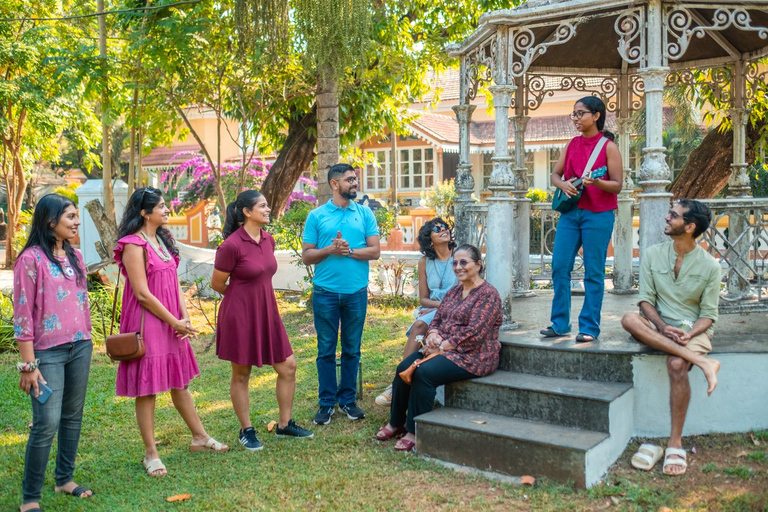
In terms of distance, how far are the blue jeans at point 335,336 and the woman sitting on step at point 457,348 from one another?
2.08 feet

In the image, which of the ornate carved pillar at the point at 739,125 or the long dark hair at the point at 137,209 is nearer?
the long dark hair at the point at 137,209

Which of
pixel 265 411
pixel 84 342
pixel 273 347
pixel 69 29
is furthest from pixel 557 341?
pixel 69 29

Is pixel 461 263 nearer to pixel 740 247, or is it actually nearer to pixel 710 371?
pixel 710 371

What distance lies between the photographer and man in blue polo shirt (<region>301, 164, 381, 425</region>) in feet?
18.7

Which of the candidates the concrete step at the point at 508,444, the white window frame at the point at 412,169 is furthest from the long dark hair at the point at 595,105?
the white window frame at the point at 412,169

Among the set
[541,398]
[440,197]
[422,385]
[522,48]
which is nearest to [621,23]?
[522,48]

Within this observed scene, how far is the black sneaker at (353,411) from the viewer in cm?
583

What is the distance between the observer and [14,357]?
881cm

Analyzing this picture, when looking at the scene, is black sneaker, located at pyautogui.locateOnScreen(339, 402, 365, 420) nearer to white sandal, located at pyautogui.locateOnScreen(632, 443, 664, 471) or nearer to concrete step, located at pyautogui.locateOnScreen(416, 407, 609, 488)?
concrete step, located at pyautogui.locateOnScreen(416, 407, 609, 488)

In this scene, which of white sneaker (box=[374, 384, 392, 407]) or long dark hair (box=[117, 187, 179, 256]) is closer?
long dark hair (box=[117, 187, 179, 256])

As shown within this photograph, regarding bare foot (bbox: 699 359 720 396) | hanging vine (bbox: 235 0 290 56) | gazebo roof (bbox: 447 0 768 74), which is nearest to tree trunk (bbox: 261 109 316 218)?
hanging vine (bbox: 235 0 290 56)

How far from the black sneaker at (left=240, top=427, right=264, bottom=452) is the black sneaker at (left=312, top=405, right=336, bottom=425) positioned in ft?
1.98

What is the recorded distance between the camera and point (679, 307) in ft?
16.3

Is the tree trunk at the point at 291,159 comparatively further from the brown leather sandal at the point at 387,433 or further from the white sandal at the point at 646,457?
the white sandal at the point at 646,457
